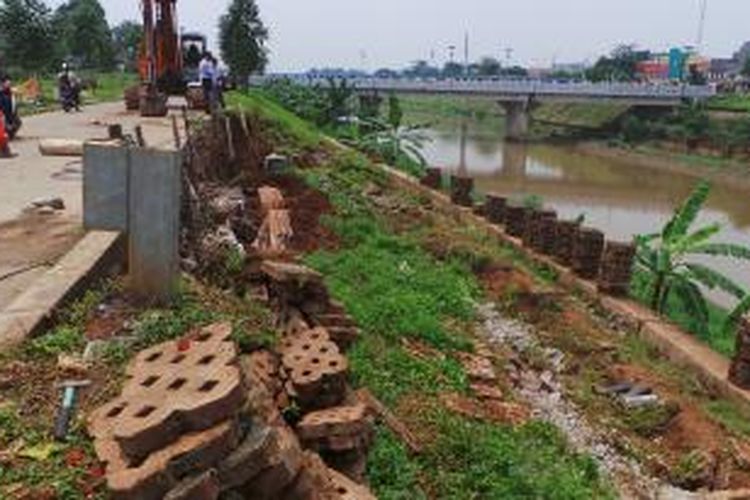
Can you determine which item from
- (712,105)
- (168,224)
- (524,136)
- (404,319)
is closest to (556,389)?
(404,319)

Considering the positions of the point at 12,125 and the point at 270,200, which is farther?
the point at 12,125

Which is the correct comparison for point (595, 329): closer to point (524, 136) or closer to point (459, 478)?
point (459, 478)

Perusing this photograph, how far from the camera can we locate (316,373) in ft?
20.0

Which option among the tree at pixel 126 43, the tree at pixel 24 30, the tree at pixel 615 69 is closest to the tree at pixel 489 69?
the tree at pixel 615 69

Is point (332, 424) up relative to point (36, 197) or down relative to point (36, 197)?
down

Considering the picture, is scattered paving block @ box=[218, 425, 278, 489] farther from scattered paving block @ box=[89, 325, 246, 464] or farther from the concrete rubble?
scattered paving block @ box=[89, 325, 246, 464]

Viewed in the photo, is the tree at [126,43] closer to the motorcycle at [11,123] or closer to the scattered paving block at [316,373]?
the motorcycle at [11,123]

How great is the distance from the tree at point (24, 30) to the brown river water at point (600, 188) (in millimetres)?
19447

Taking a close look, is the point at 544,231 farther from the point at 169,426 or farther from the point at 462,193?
the point at 169,426

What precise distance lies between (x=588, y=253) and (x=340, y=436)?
1113 cm

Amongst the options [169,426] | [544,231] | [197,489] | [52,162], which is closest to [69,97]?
[52,162]

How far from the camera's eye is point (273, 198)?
14.5 m

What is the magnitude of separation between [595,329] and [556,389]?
2.92 m

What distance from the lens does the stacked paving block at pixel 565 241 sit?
16906mm
